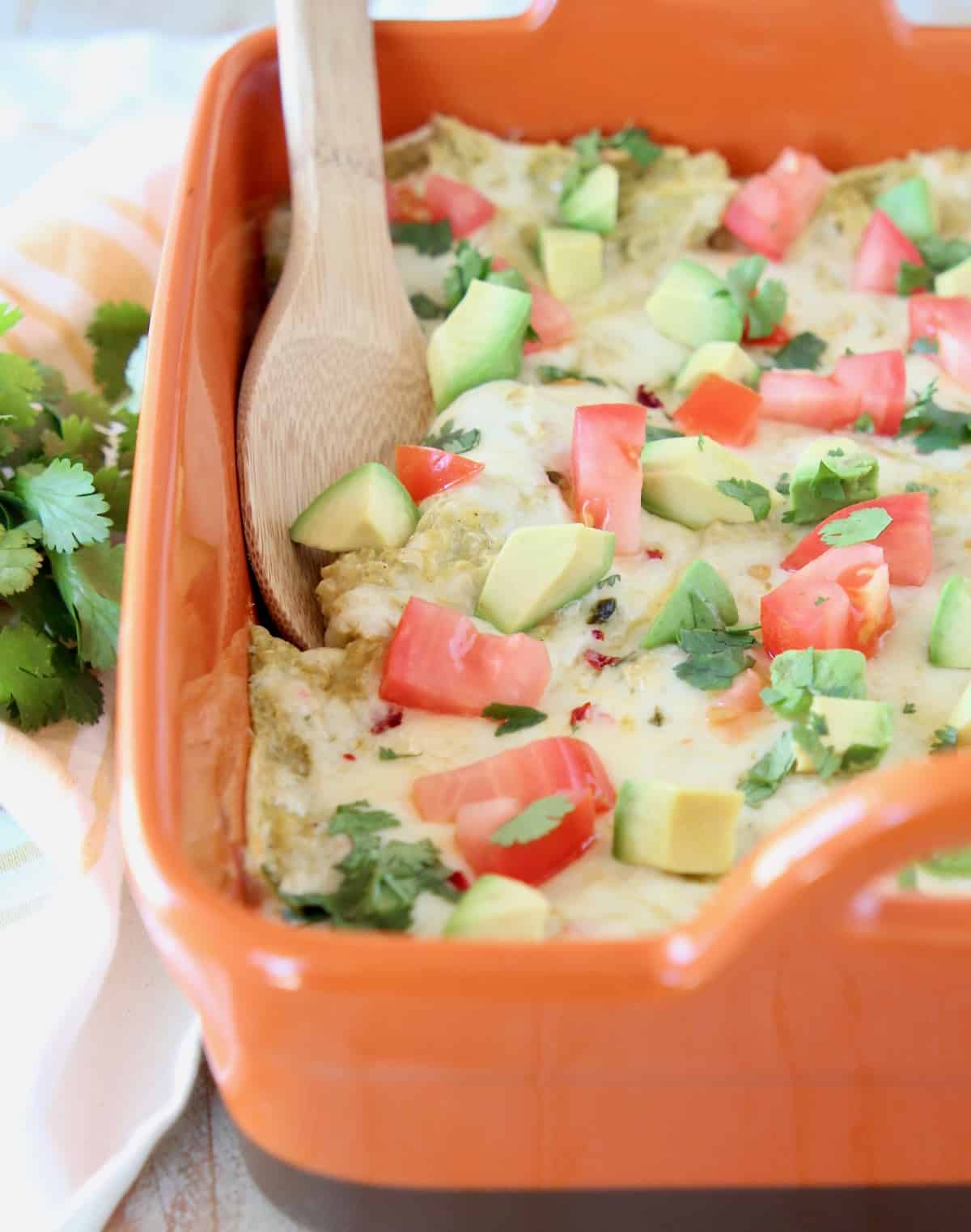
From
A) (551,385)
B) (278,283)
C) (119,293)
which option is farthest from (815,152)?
(119,293)

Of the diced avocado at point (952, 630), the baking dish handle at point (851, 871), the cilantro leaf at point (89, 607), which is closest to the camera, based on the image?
the baking dish handle at point (851, 871)

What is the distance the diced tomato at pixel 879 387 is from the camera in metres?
1.38

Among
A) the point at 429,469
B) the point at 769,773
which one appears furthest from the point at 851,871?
the point at 429,469

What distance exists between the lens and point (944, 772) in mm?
703

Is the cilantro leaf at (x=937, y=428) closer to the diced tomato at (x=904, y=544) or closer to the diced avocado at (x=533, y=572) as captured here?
the diced tomato at (x=904, y=544)

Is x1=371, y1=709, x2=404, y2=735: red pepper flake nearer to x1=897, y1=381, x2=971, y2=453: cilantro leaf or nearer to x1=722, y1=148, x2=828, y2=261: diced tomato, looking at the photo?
x1=897, y1=381, x2=971, y2=453: cilantro leaf

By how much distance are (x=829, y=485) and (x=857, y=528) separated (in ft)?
0.24

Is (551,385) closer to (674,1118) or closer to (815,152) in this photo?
(815,152)

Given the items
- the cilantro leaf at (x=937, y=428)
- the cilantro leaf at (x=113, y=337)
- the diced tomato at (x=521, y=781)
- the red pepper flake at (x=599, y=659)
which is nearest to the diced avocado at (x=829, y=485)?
the cilantro leaf at (x=937, y=428)

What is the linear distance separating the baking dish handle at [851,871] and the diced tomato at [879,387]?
71 centimetres

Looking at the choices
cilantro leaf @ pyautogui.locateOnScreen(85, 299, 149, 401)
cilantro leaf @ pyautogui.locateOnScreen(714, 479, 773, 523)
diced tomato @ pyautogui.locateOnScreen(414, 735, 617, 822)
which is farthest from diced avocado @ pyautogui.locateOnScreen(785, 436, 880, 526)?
cilantro leaf @ pyautogui.locateOnScreen(85, 299, 149, 401)

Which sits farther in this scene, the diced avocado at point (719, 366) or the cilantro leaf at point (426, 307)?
the cilantro leaf at point (426, 307)

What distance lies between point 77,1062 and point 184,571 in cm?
38

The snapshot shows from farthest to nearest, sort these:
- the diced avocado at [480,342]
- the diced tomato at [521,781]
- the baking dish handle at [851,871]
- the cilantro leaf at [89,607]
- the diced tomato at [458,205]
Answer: the diced tomato at [458,205] → the diced avocado at [480,342] → the cilantro leaf at [89,607] → the diced tomato at [521,781] → the baking dish handle at [851,871]
